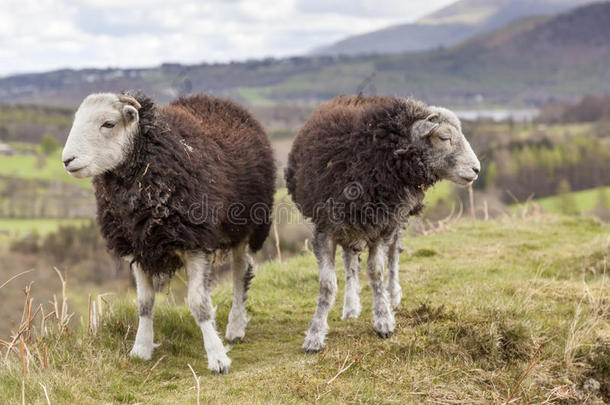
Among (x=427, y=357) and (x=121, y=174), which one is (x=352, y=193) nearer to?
(x=427, y=357)

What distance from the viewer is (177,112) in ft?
20.2

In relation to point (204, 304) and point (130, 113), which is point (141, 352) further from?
point (130, 113)

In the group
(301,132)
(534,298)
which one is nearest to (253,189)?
(301,132)

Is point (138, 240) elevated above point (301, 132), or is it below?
below

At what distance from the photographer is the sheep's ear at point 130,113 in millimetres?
5223

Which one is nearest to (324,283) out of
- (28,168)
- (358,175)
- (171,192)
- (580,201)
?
(358,175)

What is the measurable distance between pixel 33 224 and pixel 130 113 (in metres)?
45.9

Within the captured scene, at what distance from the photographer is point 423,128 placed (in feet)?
18.7

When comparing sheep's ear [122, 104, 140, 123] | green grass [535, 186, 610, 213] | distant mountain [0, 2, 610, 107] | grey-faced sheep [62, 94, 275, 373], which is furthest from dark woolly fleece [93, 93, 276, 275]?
distant mountain [0, 2, 610, 107]

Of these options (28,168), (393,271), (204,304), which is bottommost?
(28,168)

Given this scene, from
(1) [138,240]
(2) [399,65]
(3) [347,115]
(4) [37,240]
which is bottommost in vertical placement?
(4) [37,240]

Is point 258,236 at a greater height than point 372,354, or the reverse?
point 258,236

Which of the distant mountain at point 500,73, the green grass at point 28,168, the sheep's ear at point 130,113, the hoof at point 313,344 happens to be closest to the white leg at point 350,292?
the hoof at point 313,344

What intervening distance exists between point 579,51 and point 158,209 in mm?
221948
